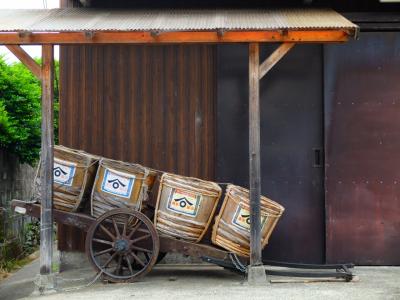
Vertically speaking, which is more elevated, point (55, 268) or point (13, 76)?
point (13, 76)

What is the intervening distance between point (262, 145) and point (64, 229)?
3.31 meters

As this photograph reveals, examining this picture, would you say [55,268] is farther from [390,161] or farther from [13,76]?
[390,161]

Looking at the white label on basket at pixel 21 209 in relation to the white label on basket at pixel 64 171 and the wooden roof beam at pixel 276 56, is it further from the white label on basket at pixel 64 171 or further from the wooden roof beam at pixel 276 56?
the wooden roof beam at pixel 276 56

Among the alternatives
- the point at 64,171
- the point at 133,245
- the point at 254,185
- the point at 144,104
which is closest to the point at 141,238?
the point at 133,245

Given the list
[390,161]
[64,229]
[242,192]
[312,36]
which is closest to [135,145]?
[64,229]

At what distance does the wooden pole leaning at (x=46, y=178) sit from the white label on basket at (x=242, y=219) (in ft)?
7.73

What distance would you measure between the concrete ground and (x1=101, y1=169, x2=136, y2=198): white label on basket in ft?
3.92

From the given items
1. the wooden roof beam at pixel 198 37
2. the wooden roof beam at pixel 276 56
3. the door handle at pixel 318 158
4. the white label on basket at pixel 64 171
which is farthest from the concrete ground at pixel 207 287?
the wooden roof beam at pixel 198 37

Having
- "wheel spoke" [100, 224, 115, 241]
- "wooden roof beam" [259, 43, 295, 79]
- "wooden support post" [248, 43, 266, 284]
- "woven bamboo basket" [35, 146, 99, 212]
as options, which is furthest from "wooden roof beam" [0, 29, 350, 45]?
"wheel spoke" [100, 224, 115, 241]

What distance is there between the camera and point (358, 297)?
20.2ft

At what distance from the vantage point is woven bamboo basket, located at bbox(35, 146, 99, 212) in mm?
7414

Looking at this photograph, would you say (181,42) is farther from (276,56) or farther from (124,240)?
(124,240)

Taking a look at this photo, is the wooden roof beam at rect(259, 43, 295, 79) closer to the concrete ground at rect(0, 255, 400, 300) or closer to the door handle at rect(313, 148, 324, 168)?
the door handle at rect(313, 148, 324, 168)

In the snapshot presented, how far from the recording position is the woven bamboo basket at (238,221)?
7.08 meters
